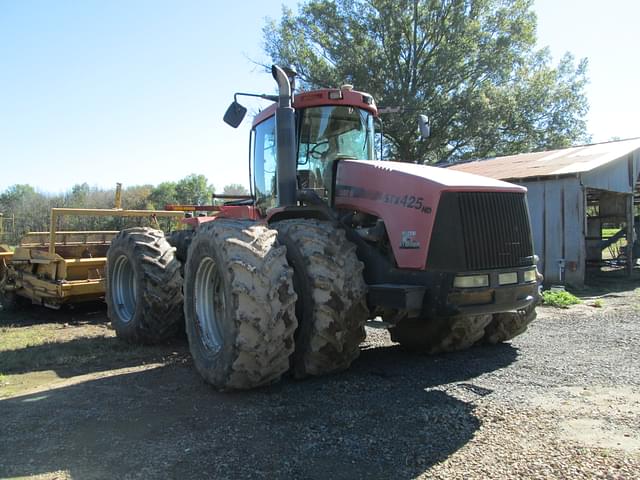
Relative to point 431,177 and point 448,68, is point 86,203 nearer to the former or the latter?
point 448,68

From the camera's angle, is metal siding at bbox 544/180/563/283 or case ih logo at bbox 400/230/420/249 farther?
metal siding at bbox 544/180/563/283

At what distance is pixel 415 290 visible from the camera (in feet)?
14.3

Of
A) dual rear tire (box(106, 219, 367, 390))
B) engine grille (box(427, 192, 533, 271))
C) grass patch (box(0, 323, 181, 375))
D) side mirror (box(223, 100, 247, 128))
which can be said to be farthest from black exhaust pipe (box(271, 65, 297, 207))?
grass patch (box(0, 323, 181, 375))

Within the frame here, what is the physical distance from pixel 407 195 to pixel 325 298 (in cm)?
112

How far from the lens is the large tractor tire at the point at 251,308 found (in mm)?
4297

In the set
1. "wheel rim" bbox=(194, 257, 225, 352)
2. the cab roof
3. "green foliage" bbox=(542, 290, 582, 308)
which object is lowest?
"green foliage" bbox=(542, 290, 582, 308)

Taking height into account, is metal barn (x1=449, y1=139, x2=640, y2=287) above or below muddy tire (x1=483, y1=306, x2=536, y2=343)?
above

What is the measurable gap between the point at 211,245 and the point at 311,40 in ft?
100

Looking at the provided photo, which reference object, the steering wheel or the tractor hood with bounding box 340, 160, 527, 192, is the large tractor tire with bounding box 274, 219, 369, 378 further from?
the steering wheel

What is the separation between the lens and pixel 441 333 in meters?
5.80

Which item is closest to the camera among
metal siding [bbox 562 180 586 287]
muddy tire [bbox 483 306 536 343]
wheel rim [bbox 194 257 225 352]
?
wheel rim [bbox 194 257 225 352]

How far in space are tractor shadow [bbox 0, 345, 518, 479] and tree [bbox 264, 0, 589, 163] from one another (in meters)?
25.1

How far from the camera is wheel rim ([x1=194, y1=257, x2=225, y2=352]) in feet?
17.5

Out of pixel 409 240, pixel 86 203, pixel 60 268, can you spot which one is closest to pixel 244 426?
pixel 409 240
